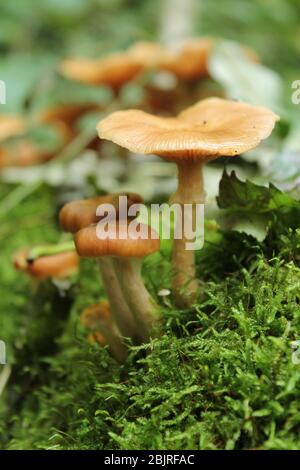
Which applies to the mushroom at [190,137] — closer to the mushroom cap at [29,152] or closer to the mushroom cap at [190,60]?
the mushroom cap at [190,60]

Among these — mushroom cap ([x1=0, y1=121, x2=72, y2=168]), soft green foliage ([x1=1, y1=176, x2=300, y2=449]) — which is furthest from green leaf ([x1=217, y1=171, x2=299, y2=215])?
mushroom cap ([x1=0, y1=121, x2=72, y2=168])

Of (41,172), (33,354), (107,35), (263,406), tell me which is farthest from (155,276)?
(107,35)

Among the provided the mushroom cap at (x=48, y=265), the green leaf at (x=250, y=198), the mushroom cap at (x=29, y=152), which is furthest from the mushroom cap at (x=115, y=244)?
the mushroom cap at (x=29, y=152)

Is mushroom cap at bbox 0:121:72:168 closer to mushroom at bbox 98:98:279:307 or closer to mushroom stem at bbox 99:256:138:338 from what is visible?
mushroom at bbox 98:98:279:307

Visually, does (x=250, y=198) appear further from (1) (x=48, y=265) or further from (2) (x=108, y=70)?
(2) (x=108, y=70)

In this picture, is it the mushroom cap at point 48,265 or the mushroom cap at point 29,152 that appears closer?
the mushroom cap at point 48,265
